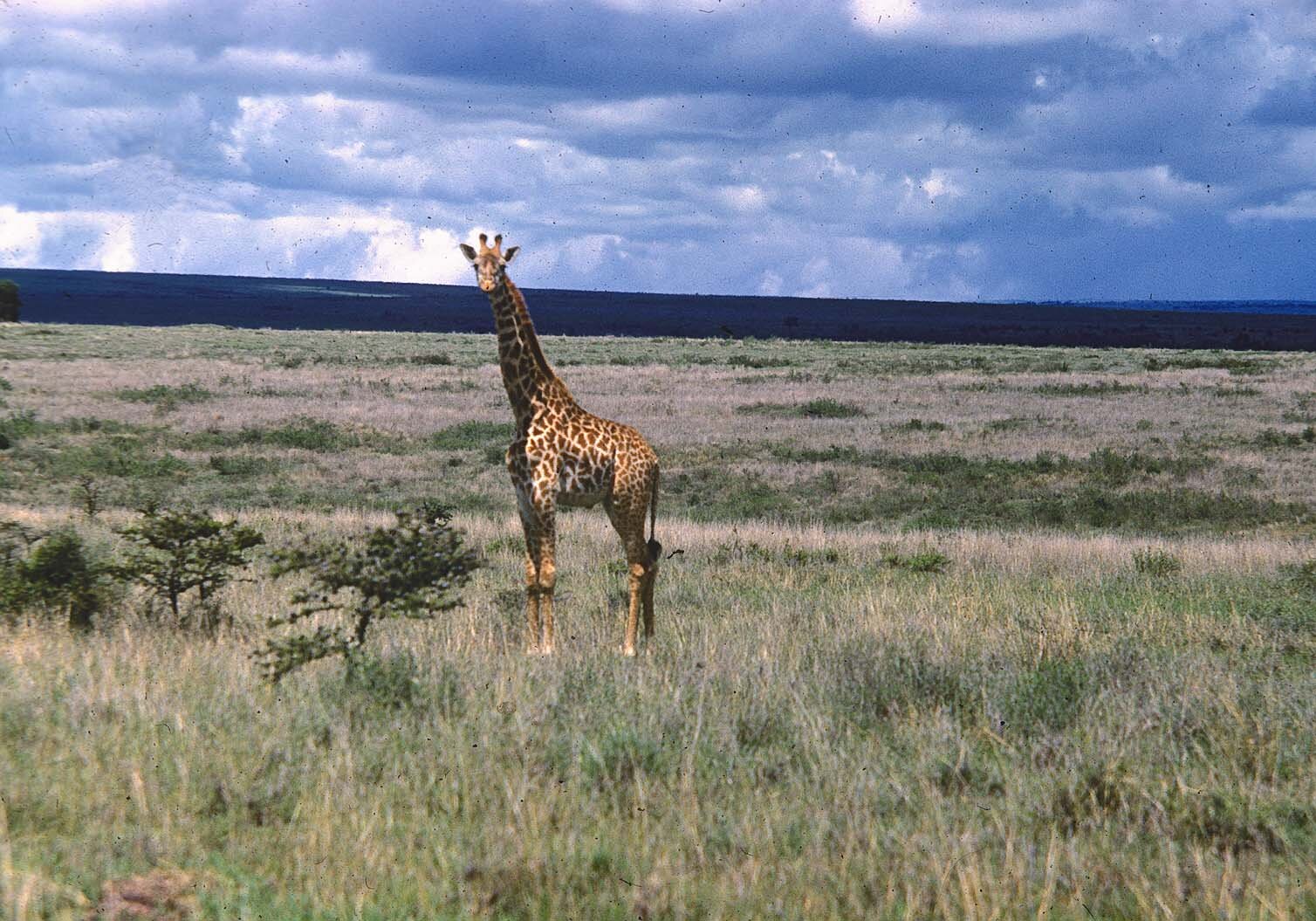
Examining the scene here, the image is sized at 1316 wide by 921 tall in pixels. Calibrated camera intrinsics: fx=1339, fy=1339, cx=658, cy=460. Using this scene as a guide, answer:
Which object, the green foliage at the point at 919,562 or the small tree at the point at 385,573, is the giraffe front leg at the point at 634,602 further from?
the green foliage at the point at 919,562

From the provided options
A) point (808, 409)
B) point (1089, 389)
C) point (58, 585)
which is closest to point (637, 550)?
point (58, 585)

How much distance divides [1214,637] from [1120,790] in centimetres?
466

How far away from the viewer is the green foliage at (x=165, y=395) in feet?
141

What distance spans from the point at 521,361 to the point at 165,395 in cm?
3794

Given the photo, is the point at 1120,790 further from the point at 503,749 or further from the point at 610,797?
the point at 503,749

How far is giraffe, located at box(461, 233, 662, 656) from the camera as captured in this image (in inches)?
368

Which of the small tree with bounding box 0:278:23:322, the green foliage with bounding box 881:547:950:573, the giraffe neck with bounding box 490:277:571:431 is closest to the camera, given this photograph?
the giraffe neck with bounding box 490:277:571:431

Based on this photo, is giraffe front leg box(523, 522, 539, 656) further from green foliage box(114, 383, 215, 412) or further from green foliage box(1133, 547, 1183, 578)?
green foliage box(114, 383, 215, 412)

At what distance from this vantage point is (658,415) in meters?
41.4

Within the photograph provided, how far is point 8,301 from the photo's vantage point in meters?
96.9

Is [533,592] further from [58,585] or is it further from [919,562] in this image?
[919,562]

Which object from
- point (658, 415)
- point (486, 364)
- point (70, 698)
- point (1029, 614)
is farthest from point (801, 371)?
point (70, 698)

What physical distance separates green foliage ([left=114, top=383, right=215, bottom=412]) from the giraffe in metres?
34.2

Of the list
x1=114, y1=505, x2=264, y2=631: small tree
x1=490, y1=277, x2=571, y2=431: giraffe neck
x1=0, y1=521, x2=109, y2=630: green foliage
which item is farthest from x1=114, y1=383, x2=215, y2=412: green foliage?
x1=490, y1=277, x2=571, y2=431: giraffe neck
